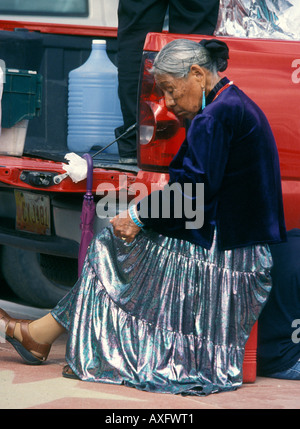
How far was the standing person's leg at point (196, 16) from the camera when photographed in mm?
4070

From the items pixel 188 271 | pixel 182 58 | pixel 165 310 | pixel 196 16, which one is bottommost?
pixel 165 310

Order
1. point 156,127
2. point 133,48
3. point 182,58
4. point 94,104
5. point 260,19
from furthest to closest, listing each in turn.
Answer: point 94,104 < point 133,48 < point 260,19 < point 156,127 < point 182,58

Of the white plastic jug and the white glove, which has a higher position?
the white plastic jug

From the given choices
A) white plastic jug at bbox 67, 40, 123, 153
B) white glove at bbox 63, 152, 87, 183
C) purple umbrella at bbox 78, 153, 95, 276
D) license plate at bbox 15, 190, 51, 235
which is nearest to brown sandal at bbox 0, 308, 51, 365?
purple umbrella at bbox 78, 153, 95, 276

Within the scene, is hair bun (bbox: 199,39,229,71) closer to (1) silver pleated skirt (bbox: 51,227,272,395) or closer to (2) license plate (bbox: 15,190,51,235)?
(1) silver pleated skirt (bbox: 51,227,272,395)

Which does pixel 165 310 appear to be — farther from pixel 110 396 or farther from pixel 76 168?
pixel 76 168

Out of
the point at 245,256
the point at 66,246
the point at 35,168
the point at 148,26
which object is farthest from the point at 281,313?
the point at 148,26

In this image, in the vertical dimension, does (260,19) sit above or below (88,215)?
above

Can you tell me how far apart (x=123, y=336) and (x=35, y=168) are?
34.1 inches

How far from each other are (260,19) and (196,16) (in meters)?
0.30

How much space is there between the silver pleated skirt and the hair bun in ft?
2.35

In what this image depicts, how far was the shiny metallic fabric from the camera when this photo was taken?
13.4ft

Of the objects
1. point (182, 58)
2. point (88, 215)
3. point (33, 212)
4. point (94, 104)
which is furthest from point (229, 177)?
point (94, 104)

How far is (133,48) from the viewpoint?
14.0 ft
